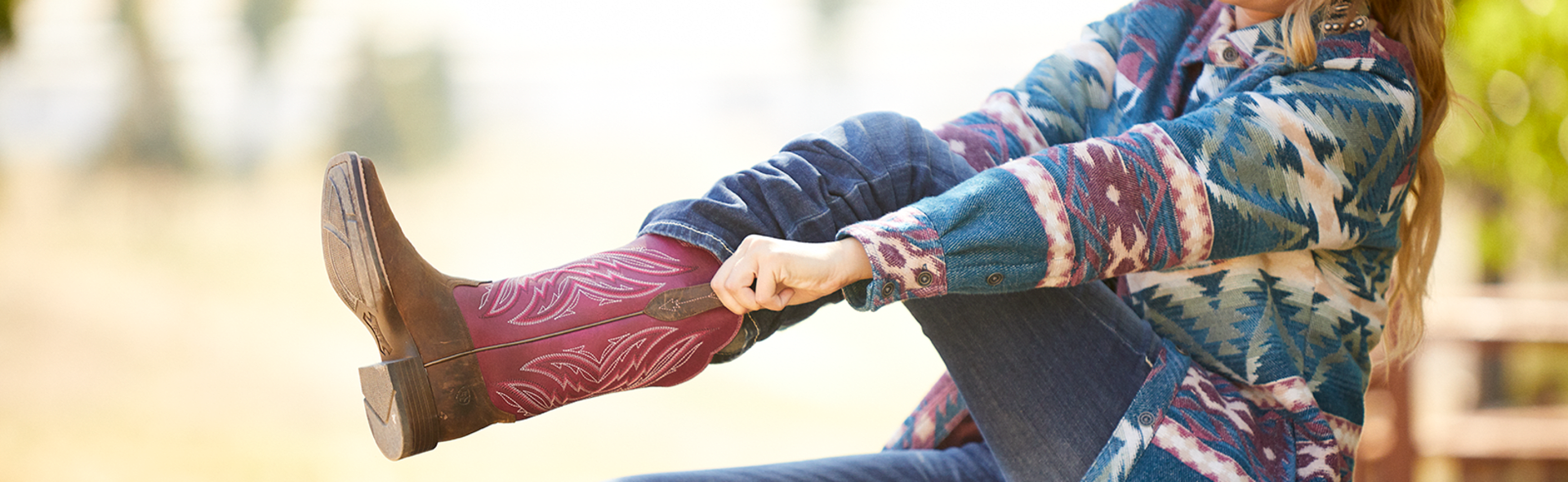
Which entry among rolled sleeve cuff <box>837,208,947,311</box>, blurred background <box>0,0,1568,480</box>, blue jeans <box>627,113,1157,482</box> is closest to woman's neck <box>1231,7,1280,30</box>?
blue jeans <box>627,113,1157,482</box>

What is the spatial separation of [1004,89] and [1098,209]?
0.38 metres

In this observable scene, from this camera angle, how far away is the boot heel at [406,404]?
73 centimetres

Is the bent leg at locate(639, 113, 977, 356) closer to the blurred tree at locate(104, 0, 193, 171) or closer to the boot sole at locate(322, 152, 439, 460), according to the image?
the boot sole at locate(322, 152, 439, 460)

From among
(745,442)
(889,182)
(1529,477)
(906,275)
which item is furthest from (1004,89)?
(745,442)

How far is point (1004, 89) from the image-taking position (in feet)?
3.56

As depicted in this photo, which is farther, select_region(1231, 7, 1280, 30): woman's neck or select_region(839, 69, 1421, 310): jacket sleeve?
select_region(1231, 7, 1280, 30): woman's neck

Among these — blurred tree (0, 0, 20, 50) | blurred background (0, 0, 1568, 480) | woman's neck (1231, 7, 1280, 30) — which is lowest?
blurred background (0, 0, 1568, 480)

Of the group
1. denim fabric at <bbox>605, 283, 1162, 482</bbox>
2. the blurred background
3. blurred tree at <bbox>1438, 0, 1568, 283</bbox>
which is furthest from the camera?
the blurred background

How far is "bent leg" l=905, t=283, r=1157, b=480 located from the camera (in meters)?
0.82

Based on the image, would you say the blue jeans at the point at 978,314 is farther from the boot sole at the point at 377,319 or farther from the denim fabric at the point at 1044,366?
the boot sole at the point at 377,319

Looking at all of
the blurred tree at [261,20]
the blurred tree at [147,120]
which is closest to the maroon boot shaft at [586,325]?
the blurred tree at [261,20]

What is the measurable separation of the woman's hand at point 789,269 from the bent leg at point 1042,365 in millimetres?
154

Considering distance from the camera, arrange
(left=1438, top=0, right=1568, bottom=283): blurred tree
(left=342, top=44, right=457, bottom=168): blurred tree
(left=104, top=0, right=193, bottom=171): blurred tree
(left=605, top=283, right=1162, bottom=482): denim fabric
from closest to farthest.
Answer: (left=605, top=283, right=1162, bottom=482): denim fabric, (left=1438, top=0, right=1568, bottom=283): blurred tree, (left=104, top=0, right=193, bottom=171): blurred tree, (left=342, top=44, right=457, bottom=168): blurred tree

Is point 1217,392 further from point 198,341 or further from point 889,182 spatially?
point 198,341
